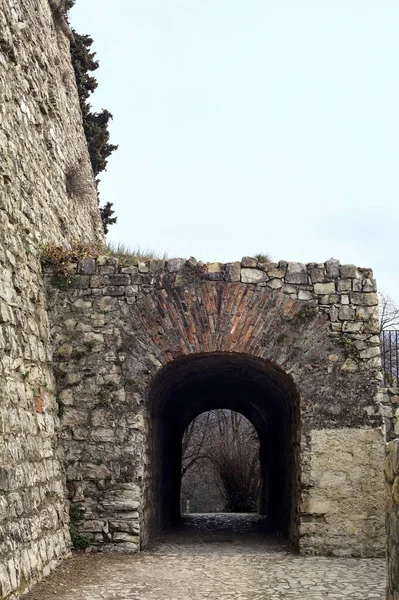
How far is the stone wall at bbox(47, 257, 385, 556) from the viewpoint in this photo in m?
7.99

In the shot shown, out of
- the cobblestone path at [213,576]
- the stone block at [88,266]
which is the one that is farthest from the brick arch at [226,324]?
the cobblestone path at [213,576]

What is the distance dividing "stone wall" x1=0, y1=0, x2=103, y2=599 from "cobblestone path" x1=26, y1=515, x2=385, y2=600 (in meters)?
0.40

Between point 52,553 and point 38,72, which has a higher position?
point 38,72

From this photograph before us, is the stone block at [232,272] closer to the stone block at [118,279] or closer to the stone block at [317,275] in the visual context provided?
the stone block at [317,275]

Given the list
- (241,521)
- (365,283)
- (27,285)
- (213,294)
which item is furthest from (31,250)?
(241,521)

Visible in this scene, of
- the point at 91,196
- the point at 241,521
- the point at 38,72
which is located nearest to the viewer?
the point at 38,72

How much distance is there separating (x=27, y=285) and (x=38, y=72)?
358cm

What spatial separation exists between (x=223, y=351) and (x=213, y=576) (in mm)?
2744

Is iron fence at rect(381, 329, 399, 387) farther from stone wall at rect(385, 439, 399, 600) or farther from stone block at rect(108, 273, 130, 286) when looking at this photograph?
stone wall at rect(385, 439, 399, 600)

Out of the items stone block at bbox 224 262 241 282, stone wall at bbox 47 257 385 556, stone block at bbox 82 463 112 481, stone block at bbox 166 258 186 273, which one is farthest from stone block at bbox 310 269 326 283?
stone block at bbox 82 463 112 481

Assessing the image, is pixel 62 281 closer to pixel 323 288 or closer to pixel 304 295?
pixel 304 295

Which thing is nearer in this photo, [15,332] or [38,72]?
[15,332]

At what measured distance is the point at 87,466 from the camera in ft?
26.3

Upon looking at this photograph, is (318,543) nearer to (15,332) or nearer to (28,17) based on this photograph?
(15,332)
